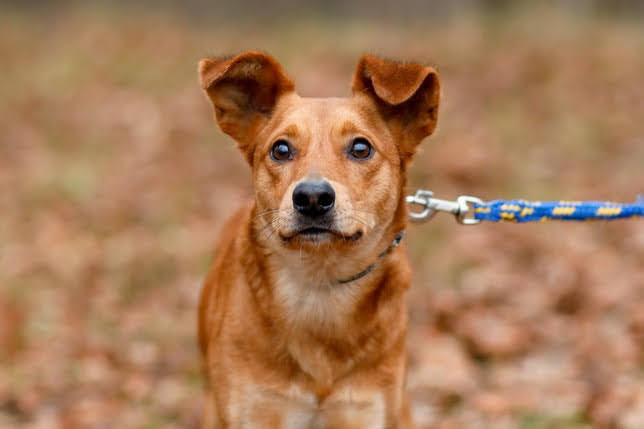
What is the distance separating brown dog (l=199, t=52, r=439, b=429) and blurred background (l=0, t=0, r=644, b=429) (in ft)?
4.82

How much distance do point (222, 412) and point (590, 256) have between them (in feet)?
15.1

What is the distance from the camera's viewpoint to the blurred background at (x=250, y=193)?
17.9 feet

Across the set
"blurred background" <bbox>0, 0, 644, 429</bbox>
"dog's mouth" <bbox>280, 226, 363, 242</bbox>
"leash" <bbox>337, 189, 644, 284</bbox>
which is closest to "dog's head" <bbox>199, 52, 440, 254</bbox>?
"dog's mouth" <bbox>280, 226, 363, 242</bbox>

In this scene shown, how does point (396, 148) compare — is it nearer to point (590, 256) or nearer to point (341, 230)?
point (341, 230)

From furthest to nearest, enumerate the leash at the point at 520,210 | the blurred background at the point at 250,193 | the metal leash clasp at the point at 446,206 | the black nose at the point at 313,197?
the blurred background at the point at 250,193 → the metal leash clasp at the point at 446,206 → the leash at the point at 520,210 → the black nose at the point at 313,197

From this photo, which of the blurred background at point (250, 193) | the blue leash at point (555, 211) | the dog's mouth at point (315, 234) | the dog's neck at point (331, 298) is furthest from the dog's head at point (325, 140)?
the blurred background at point (250, 193)

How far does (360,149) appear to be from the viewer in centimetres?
382

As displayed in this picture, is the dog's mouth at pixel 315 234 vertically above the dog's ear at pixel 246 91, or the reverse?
the dog's ear at pixel 246 91

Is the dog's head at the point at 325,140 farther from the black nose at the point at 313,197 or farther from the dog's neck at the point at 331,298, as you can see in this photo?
the dog's neck at the point at 331,298

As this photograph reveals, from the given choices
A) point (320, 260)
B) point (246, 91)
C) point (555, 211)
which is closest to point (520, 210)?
point (555, 211)

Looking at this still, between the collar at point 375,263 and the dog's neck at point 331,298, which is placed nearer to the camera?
the dog's neck at point 331,298

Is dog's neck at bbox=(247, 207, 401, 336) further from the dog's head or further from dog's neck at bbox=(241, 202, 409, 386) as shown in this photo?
the dog's head

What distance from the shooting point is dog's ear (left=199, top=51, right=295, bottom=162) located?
157 inches

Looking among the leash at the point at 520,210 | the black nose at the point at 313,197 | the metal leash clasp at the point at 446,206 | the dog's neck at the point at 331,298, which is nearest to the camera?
the black nose at the point at 313,197
